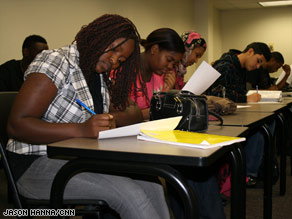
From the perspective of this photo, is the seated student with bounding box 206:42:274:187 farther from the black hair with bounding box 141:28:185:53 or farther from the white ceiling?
the white ceiling

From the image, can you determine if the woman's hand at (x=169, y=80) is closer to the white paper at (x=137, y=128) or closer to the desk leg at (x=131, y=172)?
the white paper at (x=137, y=128)

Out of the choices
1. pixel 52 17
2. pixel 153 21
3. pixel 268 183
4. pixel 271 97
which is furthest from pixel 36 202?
pixel 153 21

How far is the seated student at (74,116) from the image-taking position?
3.43 ft

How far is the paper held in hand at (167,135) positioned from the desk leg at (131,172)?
0.32ft

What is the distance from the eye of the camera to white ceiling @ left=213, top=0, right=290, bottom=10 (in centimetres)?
752

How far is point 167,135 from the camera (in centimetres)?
103

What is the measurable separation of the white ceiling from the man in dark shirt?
15.4 feet

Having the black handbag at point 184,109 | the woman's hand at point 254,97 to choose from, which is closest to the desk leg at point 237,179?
the black handbag at point 184,109

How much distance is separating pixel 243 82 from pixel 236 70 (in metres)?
0.22

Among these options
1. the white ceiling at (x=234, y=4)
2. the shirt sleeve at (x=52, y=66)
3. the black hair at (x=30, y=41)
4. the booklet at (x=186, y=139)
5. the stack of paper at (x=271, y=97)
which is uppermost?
the white ceiling at (x=234, y=4)

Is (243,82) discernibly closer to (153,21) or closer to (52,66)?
(52,66)

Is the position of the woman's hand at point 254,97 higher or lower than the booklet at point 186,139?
lower

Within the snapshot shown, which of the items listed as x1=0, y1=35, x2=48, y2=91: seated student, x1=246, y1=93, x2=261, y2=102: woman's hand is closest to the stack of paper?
x1=246, y1=93, x2=261, y2=102: woman's hand

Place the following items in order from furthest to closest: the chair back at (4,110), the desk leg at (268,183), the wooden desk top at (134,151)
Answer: the desk leg at (268,183)
the chair back at (4,110)
the wooden desk top at (134,151)
